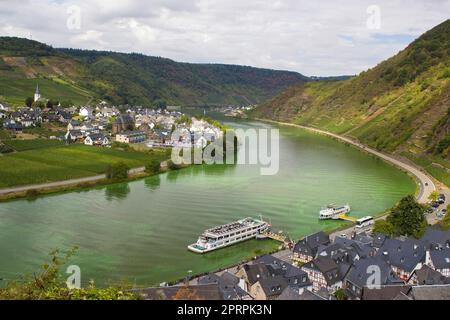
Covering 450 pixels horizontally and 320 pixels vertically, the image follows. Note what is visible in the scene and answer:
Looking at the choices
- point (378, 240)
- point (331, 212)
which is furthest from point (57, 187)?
point (378, 240)

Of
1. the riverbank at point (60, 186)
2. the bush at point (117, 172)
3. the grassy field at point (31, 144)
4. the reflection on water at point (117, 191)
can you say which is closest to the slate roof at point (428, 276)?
the reflection on water at point (117, 191)

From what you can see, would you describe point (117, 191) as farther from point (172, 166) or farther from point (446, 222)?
point (446, 222)

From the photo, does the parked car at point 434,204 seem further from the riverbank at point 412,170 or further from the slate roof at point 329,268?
the slate roof at point 329,268

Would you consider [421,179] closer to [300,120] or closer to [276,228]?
[276,228]

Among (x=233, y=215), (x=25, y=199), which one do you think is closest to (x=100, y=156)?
(x=25, y=199)

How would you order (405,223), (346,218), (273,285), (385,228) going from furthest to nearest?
(346,218), (405,223), (385,228), (273,285)

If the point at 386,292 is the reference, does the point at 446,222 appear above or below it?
above

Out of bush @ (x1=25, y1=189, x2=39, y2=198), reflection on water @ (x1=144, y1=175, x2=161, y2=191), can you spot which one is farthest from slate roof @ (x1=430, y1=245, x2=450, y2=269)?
bush @ (x1=25, y1=189, x2=39, y2=198)
